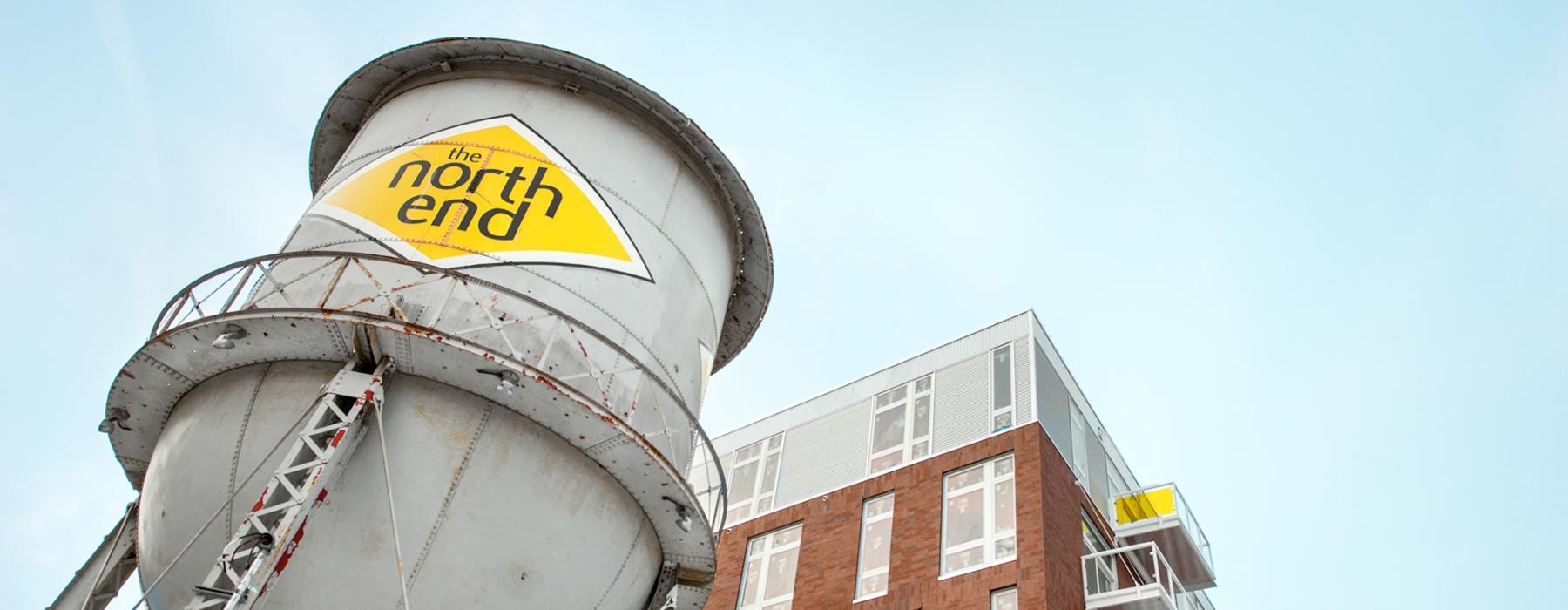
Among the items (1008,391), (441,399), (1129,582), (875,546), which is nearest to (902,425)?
(1008,391)

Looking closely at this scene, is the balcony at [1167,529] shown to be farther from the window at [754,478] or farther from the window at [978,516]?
the window at [754,478]

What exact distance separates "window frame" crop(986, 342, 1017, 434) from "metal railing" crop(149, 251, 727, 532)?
1327cm

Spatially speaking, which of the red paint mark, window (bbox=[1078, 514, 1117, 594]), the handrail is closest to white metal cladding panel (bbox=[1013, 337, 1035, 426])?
window (bbox=[1078, 514, 1117, 594])

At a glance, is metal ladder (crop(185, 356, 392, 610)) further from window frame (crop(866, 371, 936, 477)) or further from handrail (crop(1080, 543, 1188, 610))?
window frame (crop(866, 371, 936, 477))

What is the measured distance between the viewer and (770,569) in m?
23.5

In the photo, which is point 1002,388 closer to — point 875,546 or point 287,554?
point 875,546

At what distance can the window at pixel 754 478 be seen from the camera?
25406 mm

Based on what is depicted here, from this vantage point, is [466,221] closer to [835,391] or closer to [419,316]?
[419,316]

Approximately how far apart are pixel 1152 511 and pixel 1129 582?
1627 mm

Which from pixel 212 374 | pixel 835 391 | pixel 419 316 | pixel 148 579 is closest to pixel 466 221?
pixel 419 316

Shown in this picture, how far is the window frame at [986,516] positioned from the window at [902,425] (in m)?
1.43

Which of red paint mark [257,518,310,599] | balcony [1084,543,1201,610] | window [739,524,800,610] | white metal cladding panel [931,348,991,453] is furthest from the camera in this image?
window [739,524,800,610]

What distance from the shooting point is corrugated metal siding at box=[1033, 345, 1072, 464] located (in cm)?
2186

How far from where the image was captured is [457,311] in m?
8.90
